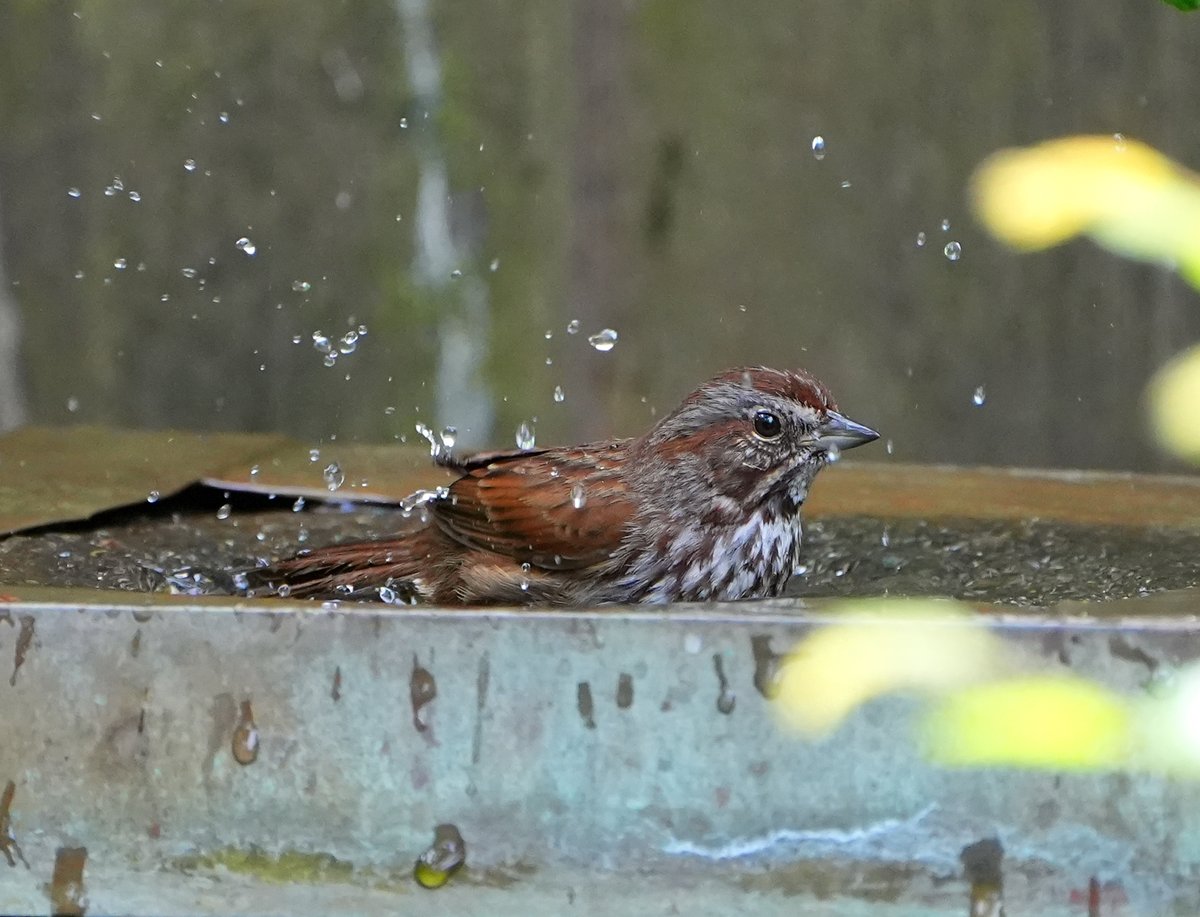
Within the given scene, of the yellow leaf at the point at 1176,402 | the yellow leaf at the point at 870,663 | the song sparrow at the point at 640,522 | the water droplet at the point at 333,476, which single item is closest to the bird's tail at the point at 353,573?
the song sparrow at the point at 640,522

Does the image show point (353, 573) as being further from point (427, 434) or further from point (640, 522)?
point (427, 434)

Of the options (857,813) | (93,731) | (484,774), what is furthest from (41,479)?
(857,813)

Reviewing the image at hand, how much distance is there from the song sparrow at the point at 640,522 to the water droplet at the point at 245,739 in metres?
1.06

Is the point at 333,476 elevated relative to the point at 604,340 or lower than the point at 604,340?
lower

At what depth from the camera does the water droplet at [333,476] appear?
14.1ft

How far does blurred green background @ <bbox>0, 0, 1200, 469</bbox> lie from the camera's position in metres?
5.84

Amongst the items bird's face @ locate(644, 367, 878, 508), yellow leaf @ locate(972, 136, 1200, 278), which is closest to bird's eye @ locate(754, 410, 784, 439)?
bird's face @ locate(644, 367, 878, 508)

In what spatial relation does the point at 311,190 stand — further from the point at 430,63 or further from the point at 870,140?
the point at 870,140

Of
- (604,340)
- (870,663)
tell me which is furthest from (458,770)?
(604,340)

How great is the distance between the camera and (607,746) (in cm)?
236

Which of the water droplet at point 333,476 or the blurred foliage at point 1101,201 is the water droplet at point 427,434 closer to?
the water droplet at point 333,476

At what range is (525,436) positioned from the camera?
5.87 meters

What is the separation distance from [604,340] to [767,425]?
2462 millimetres

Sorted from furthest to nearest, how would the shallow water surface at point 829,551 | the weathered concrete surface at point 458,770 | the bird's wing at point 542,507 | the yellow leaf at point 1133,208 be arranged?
1. the bird's wing at point 542,507
2. the shallow water surface at point 829,551
3. the weathered concrete surface at point 458,770
4. the yellow leaf at point 1133,208
